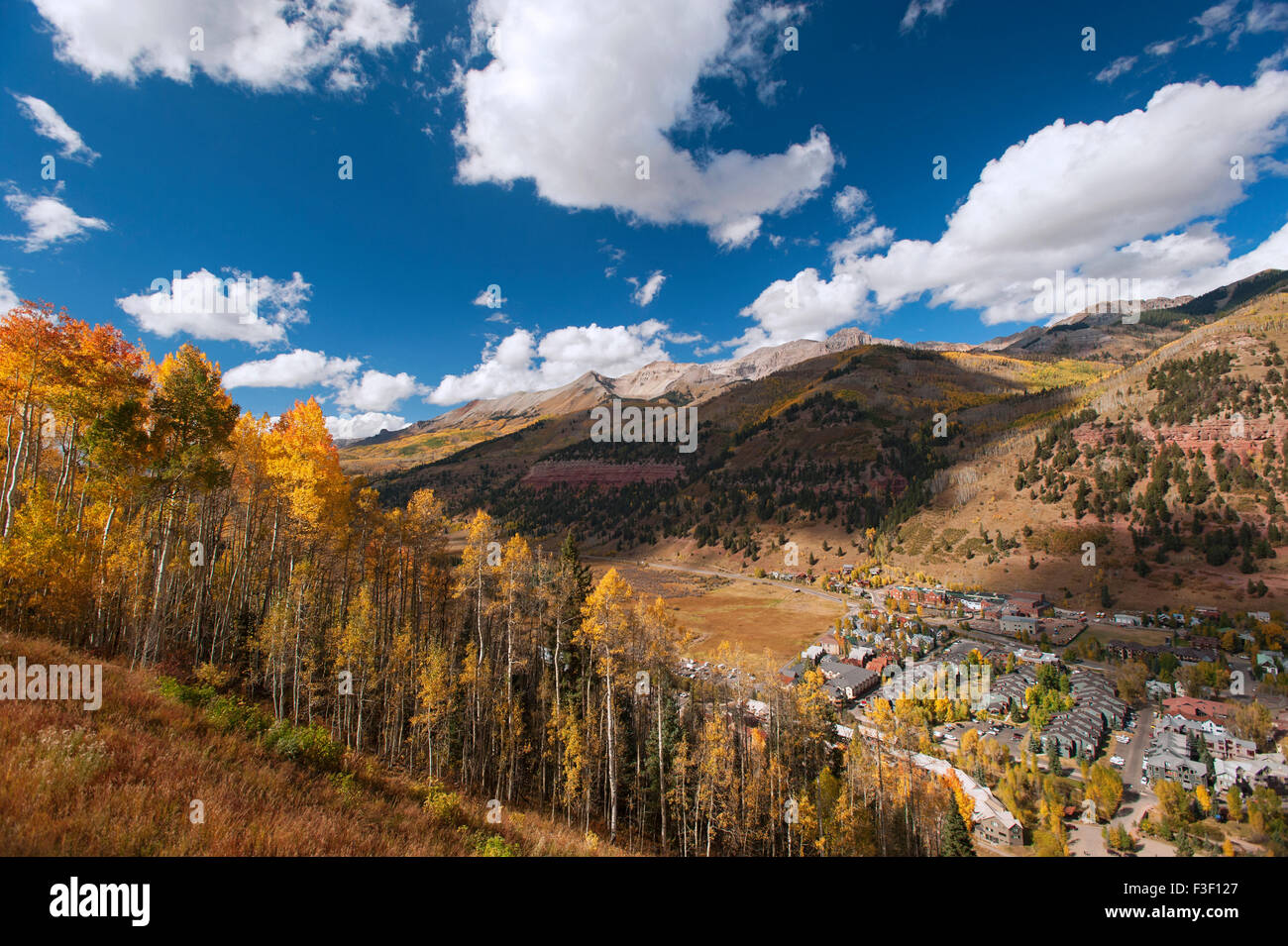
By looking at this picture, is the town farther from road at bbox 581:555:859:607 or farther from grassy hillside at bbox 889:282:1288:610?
grassy hillside at bbox 889:282:1288:610

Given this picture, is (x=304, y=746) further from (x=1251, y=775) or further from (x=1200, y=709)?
(x=1200, y=709)

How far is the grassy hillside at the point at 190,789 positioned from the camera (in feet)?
22.1

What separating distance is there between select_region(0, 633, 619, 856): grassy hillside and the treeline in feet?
25.3

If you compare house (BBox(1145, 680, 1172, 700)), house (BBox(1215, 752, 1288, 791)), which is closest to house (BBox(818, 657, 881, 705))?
house (BBox(1215, 752, 1288, 791))

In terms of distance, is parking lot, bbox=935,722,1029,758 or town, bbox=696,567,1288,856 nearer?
town, bbox=696,567,1288,856

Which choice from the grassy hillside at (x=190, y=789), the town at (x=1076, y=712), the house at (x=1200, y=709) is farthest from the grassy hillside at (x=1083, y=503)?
the grassy hillside at (x=190, y=789)

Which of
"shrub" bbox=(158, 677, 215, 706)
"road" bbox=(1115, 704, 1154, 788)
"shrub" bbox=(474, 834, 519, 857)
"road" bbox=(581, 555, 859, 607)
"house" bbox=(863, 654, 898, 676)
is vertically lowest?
"road" bbox=(1115, 704, 1154, 788)

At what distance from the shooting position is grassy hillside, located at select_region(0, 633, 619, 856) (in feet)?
22.1

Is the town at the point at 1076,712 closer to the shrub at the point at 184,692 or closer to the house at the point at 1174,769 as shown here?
the house at the point at 1174,769

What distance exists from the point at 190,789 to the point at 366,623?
→ 57.6 feet

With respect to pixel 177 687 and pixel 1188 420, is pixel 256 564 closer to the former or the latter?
pixel 177 687

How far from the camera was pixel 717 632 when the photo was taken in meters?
85.1

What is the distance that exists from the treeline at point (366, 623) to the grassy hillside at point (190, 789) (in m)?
7.72

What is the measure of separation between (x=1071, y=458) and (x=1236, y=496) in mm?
32613
